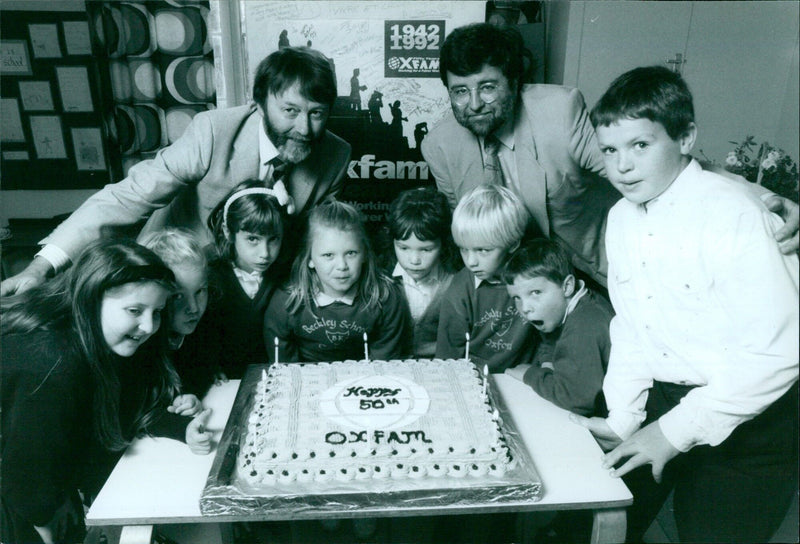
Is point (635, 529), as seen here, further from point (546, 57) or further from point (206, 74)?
point (206, 74)

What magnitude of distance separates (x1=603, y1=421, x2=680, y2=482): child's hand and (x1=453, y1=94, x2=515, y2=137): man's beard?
0.82 meters

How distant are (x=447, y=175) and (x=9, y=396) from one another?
1119mm

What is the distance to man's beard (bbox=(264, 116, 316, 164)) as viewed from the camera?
55.3 inches

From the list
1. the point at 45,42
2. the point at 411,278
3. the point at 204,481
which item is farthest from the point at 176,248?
the point at 45,42

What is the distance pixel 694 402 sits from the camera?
88 centimetres

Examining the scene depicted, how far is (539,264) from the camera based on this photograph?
1198 millimetres

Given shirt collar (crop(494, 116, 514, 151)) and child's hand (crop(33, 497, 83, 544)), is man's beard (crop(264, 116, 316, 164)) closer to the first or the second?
shirt collar (crop(494, 116, 514, 151))

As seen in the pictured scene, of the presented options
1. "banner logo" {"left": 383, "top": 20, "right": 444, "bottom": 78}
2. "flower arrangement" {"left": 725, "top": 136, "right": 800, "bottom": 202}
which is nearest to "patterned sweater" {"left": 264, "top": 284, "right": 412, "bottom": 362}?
"banner logo" {"left": 383, "top": 20, "right": 444, "bottom": 78}

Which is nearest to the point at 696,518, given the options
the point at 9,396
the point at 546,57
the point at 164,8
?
the point at 9,396

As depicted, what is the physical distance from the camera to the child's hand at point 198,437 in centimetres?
98

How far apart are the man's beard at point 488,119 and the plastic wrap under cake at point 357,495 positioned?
87cm

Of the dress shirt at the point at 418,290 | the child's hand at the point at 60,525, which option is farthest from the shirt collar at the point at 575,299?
the child's hand at the point at 60,525

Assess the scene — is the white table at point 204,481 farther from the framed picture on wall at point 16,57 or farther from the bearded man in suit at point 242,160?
the framed picture on wall at point 16,57

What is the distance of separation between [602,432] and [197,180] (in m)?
1.14
